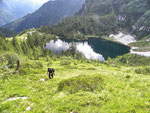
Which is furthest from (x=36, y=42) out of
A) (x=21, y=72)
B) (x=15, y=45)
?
(x=21, y=72)

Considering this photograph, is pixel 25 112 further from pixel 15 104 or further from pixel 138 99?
pixel 138 99

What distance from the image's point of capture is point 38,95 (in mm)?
11289

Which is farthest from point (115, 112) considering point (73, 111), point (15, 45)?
point (15, 45)

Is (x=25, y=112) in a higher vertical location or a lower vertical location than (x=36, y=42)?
lower

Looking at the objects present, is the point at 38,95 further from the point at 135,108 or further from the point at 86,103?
the point at 135,108

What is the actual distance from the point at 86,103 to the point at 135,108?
392 centimetres

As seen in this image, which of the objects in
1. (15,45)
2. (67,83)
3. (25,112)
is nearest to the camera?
(25,112)

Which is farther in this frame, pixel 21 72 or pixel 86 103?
pixel 21 72

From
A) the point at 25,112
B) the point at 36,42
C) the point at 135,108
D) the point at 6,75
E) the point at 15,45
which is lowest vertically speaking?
the point at 25,112

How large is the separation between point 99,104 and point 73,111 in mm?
2393

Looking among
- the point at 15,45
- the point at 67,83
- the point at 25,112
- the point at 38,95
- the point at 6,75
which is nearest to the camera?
the point at 25,112

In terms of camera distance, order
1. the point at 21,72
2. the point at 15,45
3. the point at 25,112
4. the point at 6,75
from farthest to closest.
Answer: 1. the point at 15,45
2. the point at 21,72
3. the point at 6,75
4. the point at 25,112

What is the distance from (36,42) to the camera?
154 m

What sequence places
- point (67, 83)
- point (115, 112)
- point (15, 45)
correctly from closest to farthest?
point (115, 112)
point (67, 83)
point (15, 45)
